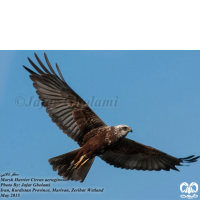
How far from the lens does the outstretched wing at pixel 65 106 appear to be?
30.6 feet

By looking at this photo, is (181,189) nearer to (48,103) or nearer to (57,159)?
(57,159)

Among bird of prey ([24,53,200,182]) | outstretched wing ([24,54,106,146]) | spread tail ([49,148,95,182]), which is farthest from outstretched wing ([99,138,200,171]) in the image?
outstretched wing ([24,54,106,146])

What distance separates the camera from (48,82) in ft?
31.1

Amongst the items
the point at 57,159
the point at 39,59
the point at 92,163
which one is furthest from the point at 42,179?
the point at 39,59

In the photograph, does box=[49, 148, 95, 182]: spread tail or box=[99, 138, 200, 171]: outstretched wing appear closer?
box=[49, 148, 95, 182]: spread tail

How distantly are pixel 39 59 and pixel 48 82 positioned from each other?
1.95 feet

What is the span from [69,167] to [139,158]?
1.82 m

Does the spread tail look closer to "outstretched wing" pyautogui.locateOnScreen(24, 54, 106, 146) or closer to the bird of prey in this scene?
the bird of prey

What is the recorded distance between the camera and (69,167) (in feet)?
30.6

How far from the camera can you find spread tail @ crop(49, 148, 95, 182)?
925cm

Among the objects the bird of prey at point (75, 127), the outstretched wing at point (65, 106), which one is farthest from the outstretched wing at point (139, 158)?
the outstretched wing at point (65, 106)

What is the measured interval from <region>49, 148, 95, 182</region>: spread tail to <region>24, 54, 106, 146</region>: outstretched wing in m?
0.42

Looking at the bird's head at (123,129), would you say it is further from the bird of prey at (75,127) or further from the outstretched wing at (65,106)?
the outstretched wing at (65,106)

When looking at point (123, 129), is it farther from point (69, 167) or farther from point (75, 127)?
point (69, 167)
